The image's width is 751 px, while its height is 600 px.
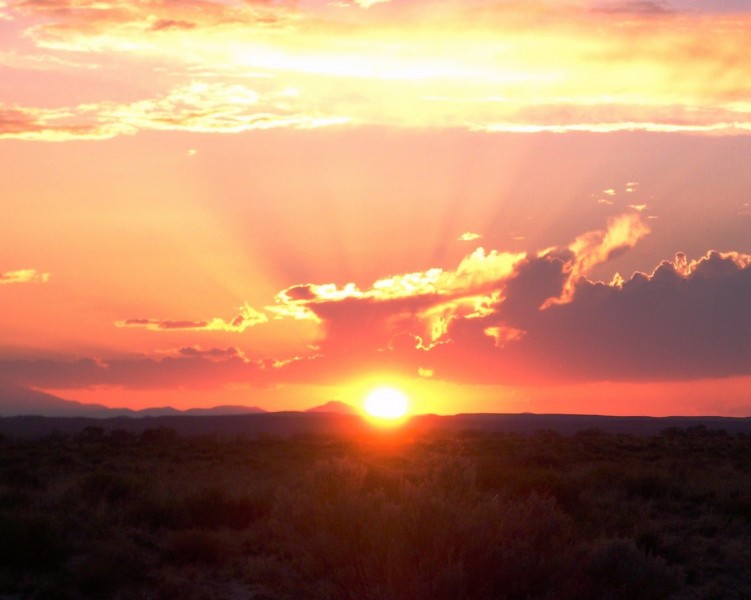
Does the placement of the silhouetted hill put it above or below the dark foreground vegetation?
above

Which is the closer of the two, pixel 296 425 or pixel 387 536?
pixel 387 536

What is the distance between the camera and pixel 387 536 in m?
12.6

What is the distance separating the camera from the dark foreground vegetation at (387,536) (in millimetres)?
12289

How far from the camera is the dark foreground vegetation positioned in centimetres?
1229

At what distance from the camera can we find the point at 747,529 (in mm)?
21062

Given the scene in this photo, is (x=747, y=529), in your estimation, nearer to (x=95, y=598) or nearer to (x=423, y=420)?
(x=95, y=598)

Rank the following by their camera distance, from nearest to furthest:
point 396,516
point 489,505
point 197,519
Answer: point 396,516, point 489,505, point 197,519

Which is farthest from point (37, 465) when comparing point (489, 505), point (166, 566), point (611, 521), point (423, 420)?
point (423, 420)

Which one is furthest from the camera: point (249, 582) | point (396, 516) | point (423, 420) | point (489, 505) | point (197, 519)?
point (423, 420)

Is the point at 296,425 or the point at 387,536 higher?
the point at 296,425

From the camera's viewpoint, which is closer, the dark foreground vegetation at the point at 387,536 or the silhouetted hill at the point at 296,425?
the dark foreground vegetation at the point at 387,536

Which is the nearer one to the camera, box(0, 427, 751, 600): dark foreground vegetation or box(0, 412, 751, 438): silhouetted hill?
box(0, 427, 751, 600): dark foreground vegetation

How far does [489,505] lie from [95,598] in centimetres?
633

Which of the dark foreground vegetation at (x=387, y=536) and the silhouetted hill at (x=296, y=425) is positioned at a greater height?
the silhouetted hill at (x=296, y=425)
